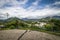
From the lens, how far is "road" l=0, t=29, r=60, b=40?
2.91m

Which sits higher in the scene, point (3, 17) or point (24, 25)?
point (3, 17)

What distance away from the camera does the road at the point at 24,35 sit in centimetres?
291

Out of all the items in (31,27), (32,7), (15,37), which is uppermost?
(32,7)

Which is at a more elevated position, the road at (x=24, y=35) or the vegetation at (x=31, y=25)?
the vegetation at (x=31, y=25)

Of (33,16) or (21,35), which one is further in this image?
(33,16)

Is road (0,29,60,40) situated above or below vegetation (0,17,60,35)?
below

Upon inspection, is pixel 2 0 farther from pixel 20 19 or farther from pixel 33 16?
pixel 33 16

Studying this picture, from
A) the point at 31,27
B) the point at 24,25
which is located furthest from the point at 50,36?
the point at 24,25

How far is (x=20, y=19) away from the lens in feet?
10.5

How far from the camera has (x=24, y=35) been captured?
3.00 m

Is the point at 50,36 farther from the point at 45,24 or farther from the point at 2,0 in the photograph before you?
the point at 2,0

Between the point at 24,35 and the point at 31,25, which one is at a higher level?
the point at 31,25

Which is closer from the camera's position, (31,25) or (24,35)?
(24,35)

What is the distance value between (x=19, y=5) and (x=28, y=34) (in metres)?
0.86
